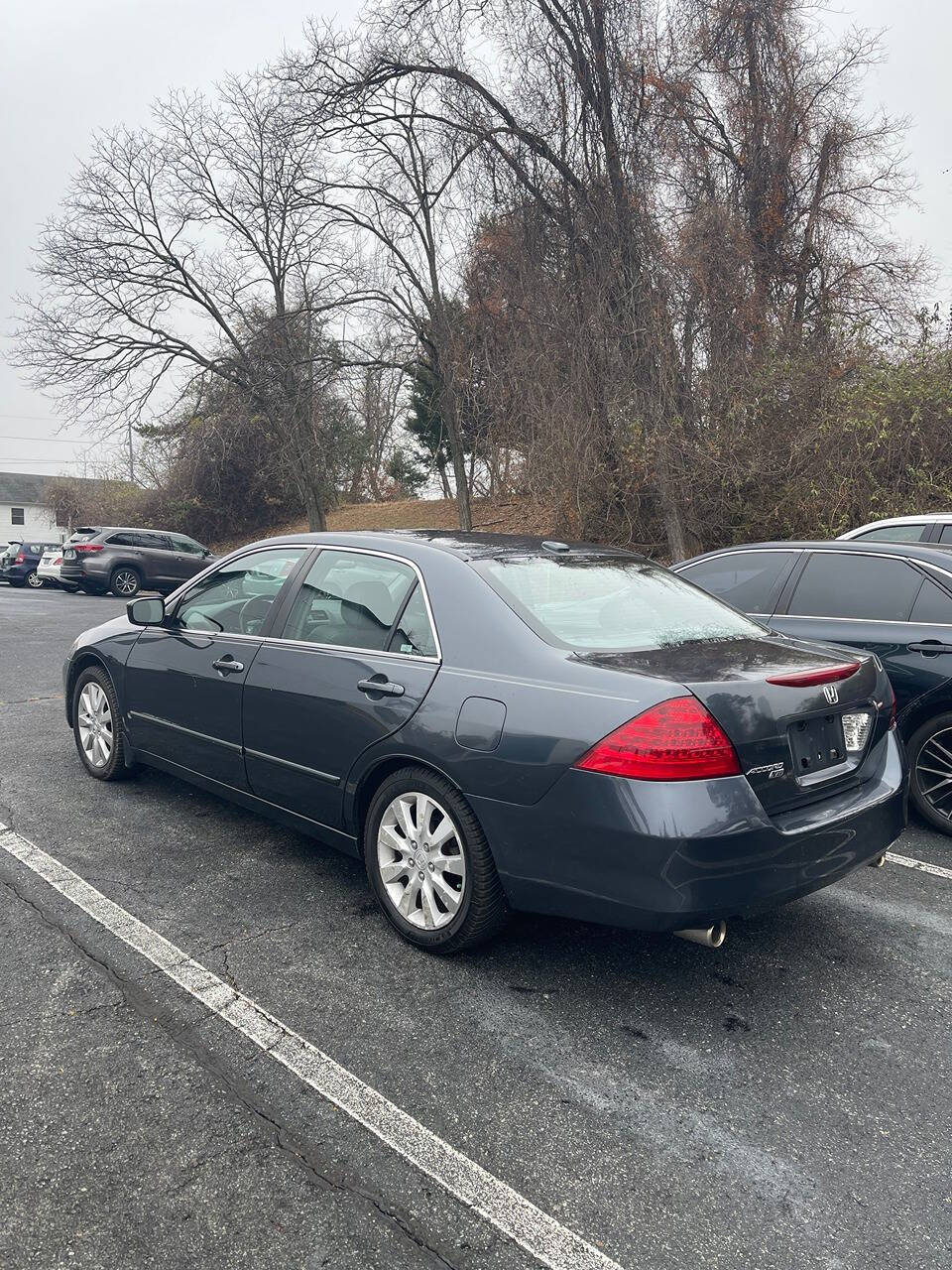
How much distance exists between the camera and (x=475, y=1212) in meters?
2.10

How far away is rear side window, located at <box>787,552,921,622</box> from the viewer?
198 inches

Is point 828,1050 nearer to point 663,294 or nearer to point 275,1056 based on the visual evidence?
point 275,1056

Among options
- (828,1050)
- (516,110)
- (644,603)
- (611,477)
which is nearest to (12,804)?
(644,603)

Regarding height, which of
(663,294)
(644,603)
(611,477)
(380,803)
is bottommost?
(380,803)

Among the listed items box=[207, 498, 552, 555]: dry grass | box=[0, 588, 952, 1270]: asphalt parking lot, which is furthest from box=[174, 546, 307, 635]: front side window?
box=[207, 498, 552, 555]: dry grass

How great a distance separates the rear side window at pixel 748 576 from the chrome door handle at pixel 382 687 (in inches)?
103

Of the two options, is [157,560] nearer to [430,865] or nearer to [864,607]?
[864,607]

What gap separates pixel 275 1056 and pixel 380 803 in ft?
3.27

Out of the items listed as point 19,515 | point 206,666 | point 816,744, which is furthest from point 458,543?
point 19,515

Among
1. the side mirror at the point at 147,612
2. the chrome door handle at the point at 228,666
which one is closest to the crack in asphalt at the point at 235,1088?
the chrome door handle at the point at 228,666

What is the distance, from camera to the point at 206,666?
14.5 ft

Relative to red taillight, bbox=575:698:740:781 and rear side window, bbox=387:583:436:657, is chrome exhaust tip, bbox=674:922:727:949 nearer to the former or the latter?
red taillight, bbox=575:698:740:781

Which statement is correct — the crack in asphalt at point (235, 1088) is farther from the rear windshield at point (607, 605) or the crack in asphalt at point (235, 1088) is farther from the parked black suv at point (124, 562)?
the parked black suv at point (124, 562)

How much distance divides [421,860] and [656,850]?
94cm
